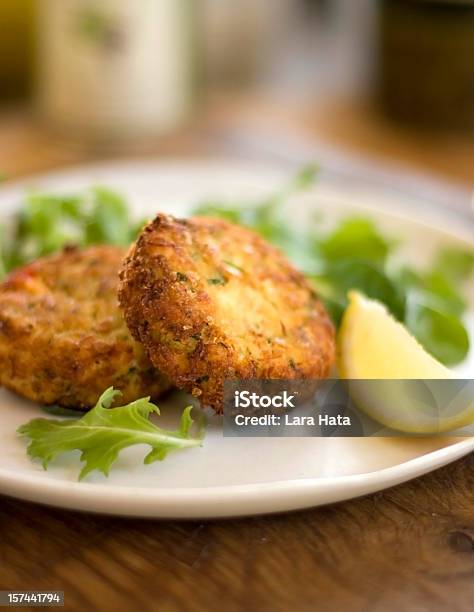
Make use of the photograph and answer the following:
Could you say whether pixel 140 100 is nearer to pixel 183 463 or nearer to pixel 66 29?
pixel 66 29

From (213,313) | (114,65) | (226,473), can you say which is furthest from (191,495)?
(114,65)

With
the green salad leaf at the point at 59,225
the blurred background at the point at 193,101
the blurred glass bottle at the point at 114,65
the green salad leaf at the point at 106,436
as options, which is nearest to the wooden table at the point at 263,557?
the green salad leaf at the point at 106,436

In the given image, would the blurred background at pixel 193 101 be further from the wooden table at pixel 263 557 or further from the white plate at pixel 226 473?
the wooden table at pixel 263 557

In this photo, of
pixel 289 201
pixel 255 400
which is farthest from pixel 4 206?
pixel 255 400

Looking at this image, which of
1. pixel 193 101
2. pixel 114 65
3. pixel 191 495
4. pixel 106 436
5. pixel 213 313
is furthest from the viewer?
pixel 193 101

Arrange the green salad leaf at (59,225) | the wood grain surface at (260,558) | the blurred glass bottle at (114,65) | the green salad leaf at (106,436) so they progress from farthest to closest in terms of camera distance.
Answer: the blurred glass bottle at (114,65), the green salad leaf at (59,225), the green salad leaf at (106,436), the wood grain surface at (260,558)

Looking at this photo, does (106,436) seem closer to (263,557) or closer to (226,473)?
(226,473)

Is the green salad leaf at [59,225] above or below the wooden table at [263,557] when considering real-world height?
above
